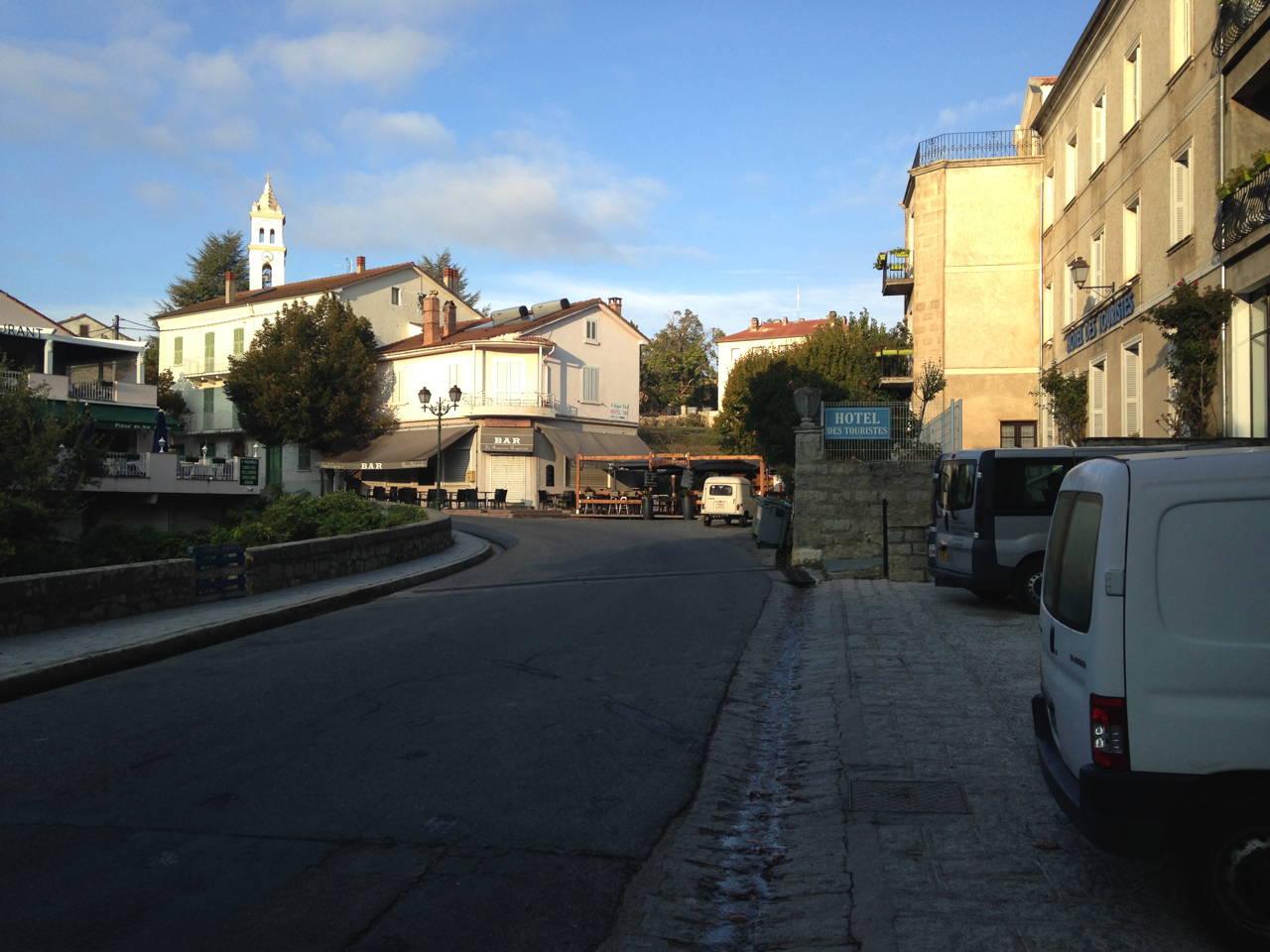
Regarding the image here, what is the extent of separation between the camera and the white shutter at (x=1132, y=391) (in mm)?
21359

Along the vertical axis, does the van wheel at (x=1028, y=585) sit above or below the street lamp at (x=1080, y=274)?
below

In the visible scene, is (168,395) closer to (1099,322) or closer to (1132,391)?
(1099,322)

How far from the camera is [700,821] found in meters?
5.79

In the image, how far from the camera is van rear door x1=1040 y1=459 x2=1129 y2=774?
4004 millimetres

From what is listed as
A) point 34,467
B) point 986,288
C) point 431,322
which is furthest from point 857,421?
point 431,322

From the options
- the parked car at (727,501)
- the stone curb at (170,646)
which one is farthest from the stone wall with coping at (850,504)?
the parked car at (727,501)

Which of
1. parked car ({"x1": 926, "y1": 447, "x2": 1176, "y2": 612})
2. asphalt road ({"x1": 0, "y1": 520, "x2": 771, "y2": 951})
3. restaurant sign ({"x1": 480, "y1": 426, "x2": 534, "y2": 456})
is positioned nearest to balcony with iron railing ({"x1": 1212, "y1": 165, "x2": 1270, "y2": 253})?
parked car ({"x1": 926, "y1": 447, "x2": 1176, "y2": 612})

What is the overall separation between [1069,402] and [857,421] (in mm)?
8270

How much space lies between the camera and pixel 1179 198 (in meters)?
19.3

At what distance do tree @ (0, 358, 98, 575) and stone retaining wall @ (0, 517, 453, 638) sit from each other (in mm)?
4125

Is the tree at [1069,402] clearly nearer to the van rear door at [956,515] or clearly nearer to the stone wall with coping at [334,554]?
the van rear door at [956,515]

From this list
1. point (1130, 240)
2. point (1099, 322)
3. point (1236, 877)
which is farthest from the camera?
point (1099, 322)

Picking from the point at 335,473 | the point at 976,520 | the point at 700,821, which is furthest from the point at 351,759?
the point at 335,473

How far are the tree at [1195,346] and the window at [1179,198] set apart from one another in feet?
6.25
